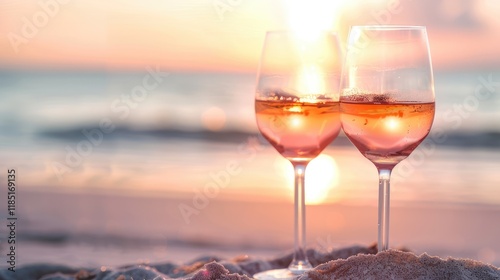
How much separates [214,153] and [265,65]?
33.4 feet

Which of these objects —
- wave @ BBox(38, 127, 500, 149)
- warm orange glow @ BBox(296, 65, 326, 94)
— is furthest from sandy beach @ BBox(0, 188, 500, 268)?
wave @ BBox(38, 127, 500, 149)

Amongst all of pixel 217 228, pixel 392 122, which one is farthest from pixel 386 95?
pixel 217 228

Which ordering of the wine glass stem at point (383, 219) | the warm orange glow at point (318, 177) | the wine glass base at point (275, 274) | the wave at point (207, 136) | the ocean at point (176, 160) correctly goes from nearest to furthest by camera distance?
the wine glass stem at point (383, 219), the wine glass base at point (275, 274), the ocean at point (176, 160), the warm orange glow at point (318, 177), the wave at point (207, 136)

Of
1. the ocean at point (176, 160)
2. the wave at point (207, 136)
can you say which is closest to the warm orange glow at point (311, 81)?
the ocean at point (176, 160)

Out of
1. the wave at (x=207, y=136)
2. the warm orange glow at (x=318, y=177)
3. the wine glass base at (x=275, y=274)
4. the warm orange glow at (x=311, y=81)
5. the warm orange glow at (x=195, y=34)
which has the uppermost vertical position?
the warm orange glow at (x=195, y=34)

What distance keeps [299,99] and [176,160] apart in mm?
8891

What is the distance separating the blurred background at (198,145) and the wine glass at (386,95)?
72 centimetres

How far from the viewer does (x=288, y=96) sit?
3.22 metres

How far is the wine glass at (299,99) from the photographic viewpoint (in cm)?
320

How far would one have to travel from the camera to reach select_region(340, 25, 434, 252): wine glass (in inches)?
107

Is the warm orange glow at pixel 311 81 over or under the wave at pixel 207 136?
under

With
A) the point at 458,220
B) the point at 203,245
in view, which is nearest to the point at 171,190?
the point at 203,245

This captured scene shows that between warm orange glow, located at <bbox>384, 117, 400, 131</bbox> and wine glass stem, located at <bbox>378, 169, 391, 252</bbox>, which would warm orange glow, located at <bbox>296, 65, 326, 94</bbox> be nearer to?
warm orange glow, located at <bbox>384, 117, 400, 131</bbox>

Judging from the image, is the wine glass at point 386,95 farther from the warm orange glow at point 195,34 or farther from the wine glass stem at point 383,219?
the warm orange glow at point 195,34
